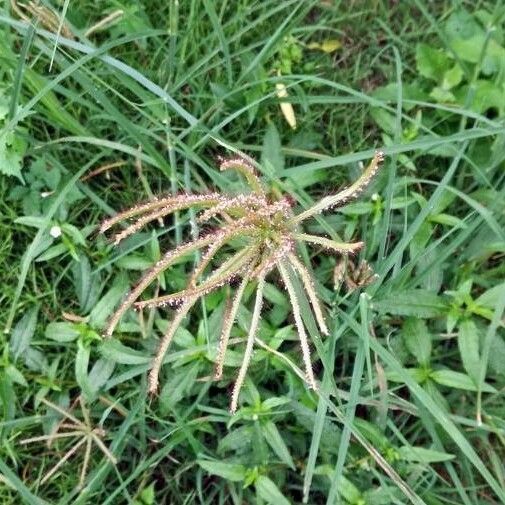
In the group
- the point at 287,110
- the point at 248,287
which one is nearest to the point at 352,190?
the point at 248,287

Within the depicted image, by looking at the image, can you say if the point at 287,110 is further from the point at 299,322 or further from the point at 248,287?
the point at 299,322

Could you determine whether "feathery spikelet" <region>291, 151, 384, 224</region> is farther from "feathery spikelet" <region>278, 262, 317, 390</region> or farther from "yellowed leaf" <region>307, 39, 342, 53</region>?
"yellowed leaf" <region>307, 39, 342, 53</region>

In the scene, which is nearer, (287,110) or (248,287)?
(248,287)

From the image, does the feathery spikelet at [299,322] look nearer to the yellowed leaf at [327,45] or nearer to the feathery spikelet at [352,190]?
the feathery spikelet at [352,190]

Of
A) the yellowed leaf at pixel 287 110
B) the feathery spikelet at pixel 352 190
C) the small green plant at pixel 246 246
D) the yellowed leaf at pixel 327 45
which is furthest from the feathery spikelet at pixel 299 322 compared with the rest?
the yellowed leaf at pixel 327 45

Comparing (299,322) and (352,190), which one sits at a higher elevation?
(352,190)

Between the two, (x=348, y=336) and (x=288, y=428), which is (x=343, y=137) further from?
(x=288, y=428)

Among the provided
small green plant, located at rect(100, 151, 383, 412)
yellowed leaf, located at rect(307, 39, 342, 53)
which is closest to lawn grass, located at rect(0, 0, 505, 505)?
yellowed leaf, located at rect(307, 39, 342, 53)

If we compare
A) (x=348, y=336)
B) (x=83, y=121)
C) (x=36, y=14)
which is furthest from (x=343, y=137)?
(x=36, y=14)

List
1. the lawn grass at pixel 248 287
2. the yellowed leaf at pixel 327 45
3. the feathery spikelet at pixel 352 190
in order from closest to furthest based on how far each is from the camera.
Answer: the feathery spikelet at pixel 352 190 → the lawn grass at pixel 248 287 → the yellowed leaf at pixel 327 45
